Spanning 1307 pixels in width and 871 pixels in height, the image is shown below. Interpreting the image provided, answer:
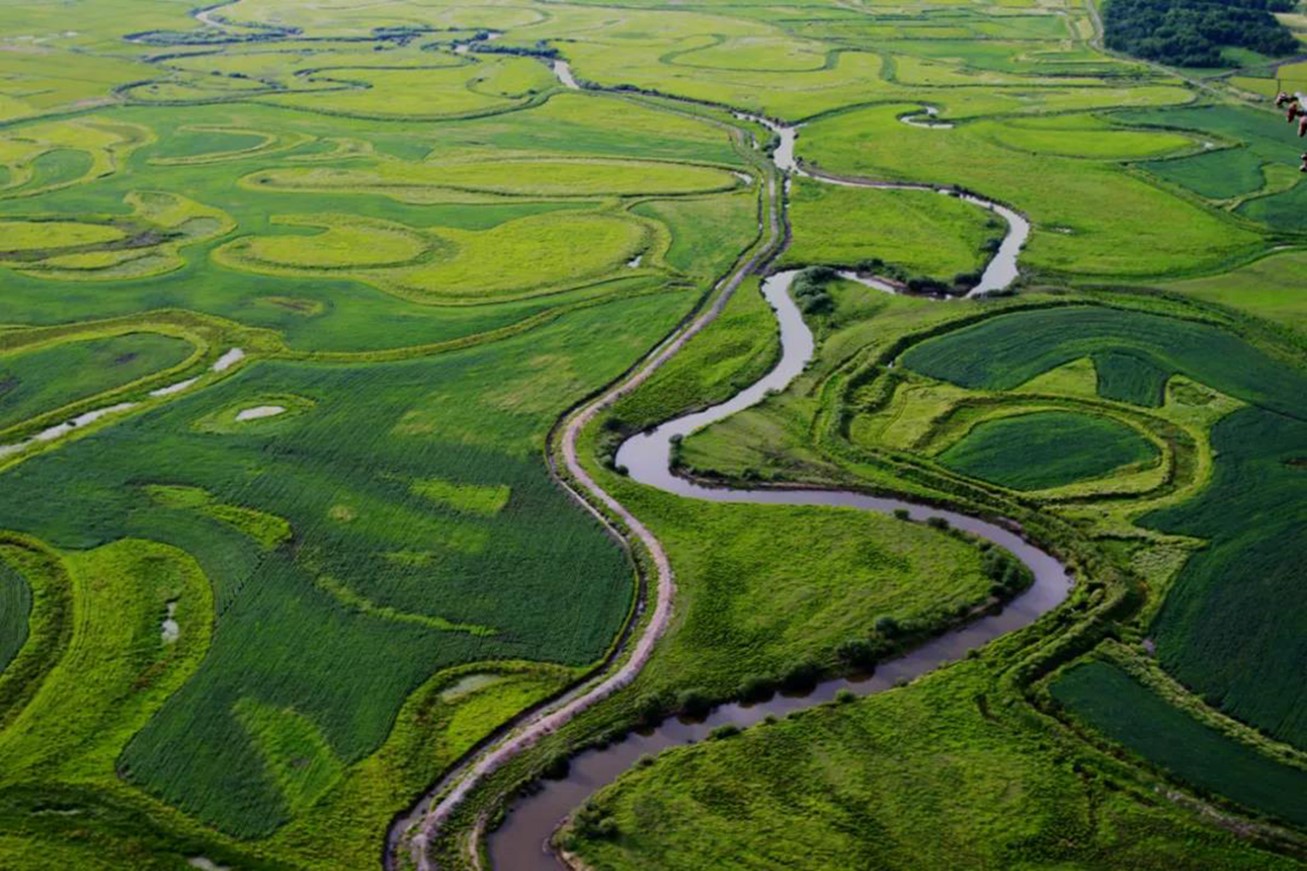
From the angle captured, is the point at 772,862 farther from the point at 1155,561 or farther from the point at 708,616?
the point at 1155,561

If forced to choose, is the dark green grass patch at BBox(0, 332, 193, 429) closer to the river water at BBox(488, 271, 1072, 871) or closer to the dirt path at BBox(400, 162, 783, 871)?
the dirt path at BBox(400, 162, 783, 871)

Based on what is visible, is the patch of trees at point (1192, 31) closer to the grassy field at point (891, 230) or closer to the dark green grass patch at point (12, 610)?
the grassy field at point (891, 230)

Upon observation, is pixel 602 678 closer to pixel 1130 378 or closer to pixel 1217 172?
pixel 1130 378

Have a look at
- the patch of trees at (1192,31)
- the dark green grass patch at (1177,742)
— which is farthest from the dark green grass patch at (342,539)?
the patch of trees at (1192,31)

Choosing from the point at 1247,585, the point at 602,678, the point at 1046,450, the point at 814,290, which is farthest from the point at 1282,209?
the point at 602,678

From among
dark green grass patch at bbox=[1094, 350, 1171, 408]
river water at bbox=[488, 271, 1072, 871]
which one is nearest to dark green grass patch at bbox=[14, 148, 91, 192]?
river water at bbox=[488, 271, 1072, 871]

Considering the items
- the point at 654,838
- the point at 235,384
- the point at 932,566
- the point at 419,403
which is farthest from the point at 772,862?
the point at 235,384
